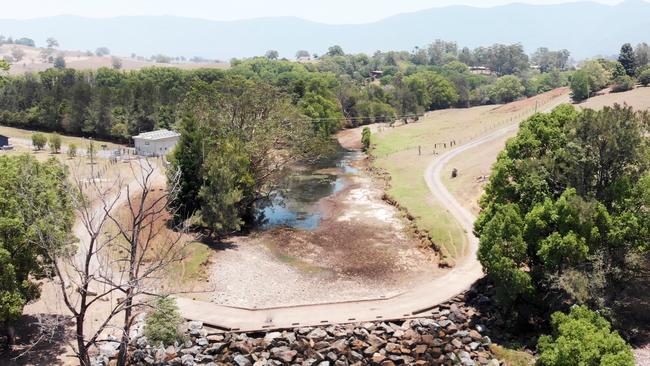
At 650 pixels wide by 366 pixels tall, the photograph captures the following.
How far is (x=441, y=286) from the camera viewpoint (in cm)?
3934

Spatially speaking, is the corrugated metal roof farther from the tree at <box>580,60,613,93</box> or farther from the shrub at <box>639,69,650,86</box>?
the shrub at <box>639,69,650,86</box>

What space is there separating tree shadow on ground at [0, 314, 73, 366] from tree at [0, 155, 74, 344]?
3.09 feet

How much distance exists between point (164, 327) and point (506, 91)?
161 meters

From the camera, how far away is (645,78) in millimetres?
110438

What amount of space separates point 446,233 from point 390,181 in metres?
24.7

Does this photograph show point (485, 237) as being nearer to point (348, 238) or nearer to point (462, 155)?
point (348, 238)

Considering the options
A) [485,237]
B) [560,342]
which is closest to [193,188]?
[485,237]

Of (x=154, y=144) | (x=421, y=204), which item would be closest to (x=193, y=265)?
(x=421, y=204)

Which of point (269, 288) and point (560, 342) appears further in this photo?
point (269, 288)

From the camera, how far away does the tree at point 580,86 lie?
112562 mm

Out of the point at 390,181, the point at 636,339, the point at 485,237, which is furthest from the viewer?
the point at 390,181

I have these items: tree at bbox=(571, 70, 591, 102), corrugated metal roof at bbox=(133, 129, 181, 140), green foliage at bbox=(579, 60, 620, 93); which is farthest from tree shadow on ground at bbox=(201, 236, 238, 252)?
green foliage at bbox=(579, 60, 620, 93)

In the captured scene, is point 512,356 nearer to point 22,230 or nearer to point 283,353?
point 283,353

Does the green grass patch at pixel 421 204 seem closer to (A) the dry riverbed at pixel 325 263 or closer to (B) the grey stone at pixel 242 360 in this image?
(A) the dry riverbed at pixel 325 263
